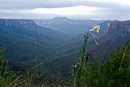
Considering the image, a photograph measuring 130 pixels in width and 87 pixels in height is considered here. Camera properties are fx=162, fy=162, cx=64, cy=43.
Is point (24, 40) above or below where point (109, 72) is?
below

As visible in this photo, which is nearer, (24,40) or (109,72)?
(109,72)

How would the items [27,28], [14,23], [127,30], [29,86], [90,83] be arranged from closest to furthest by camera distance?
[29,86]
[90,83]
[127,30]
[14,23]
[27,28]

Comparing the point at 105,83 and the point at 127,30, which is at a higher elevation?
the point at 105,83

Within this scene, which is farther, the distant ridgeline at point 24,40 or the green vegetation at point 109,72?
the distant ridgeline at point 24,40

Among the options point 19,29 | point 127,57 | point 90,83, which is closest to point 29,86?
point 90,83

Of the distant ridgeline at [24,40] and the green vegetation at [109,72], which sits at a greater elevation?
the green vegetation at [109,72]

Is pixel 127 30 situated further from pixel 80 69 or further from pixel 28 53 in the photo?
pixel 80 69

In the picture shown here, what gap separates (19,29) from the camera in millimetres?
164500

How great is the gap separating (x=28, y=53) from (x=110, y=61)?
3815 inches

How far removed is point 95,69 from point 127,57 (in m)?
0.48

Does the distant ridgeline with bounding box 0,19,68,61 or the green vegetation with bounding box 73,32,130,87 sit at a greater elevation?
the green vegetation with bounding box 73,32,130,87

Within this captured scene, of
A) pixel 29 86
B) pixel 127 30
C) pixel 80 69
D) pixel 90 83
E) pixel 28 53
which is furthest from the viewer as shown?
pixel 28 53

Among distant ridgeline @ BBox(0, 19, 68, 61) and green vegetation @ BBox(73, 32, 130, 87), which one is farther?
distant ridgeline @ BBox(0, 19, 68, 61)

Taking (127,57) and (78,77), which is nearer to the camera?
(78,77)
